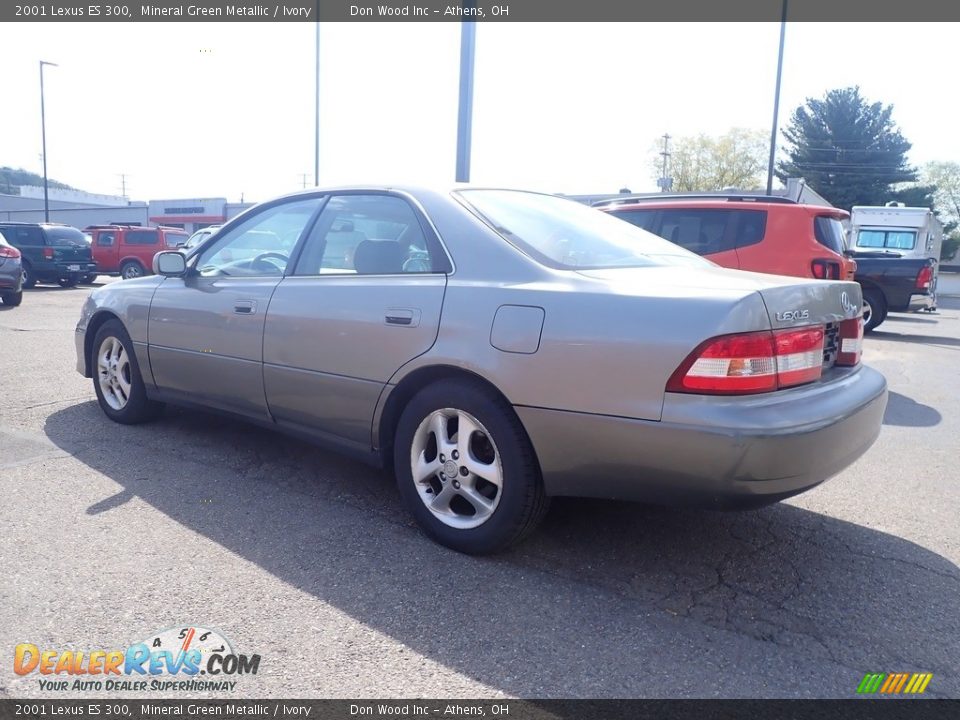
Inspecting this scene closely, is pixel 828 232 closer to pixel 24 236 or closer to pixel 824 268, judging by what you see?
pixel 824 268

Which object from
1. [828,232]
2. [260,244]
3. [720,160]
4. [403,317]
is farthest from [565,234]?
[720,160]

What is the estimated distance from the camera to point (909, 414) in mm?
6238

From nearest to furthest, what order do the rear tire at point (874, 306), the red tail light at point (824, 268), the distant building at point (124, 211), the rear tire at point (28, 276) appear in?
the red tail light at point (824, 268) < the rear tire at point (874, 306) < the rear tire at point (28, 276) < the distant building at point (124, 211)

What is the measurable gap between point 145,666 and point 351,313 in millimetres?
1658

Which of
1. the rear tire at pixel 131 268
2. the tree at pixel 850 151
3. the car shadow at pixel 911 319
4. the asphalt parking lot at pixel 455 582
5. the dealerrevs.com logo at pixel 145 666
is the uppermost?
the tree at pixel 850 151

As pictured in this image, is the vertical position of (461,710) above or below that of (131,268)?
below

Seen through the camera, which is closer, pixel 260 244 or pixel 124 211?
pixel 260 244

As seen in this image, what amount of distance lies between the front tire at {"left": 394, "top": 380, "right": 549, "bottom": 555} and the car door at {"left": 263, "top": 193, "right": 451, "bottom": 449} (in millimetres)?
247

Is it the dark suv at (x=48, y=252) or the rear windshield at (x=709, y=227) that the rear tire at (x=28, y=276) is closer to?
the dark suv at (x=48, y=252)

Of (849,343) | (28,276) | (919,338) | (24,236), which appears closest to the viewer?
(849,343)

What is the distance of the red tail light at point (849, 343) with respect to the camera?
3.23m

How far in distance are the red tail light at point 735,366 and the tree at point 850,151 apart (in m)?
47.1

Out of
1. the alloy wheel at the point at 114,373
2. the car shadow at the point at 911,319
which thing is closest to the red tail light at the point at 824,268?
the alloy wheel at the point at 114,373

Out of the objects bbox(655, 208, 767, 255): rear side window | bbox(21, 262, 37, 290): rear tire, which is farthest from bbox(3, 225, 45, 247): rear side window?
bbox(655, 208, 767, 255): rear side window
